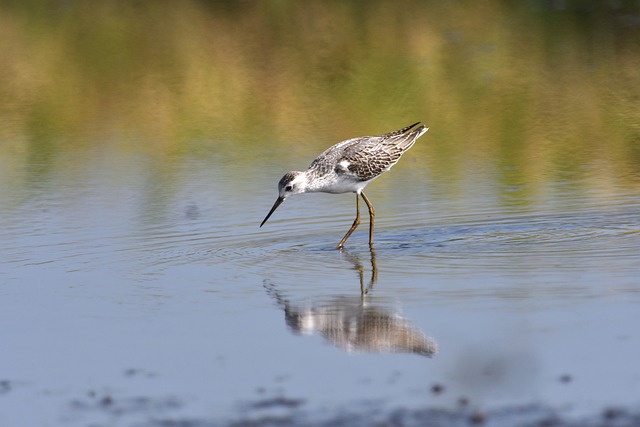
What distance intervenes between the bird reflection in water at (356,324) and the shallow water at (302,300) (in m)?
0.02

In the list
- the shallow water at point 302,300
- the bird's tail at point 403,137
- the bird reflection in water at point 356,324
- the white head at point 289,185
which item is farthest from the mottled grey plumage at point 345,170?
the bird reflection in water at point 356,324

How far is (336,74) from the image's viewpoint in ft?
66.5

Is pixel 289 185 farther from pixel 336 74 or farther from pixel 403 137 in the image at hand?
pixel 336 74

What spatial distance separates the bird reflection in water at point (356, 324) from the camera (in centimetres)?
774

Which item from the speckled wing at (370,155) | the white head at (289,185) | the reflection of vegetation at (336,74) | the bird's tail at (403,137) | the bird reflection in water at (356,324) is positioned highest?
the reflection of vegetation at (336,74)

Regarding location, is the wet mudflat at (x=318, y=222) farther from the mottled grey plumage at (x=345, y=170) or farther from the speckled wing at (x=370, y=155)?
the speckled wing at (x=370, y=155)

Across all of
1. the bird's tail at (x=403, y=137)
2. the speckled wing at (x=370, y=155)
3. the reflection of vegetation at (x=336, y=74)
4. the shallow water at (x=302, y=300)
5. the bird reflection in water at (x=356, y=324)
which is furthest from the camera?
the reflection of vegetation at (x=336, y=74)

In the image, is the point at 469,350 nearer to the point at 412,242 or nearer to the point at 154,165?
the point at 412,242

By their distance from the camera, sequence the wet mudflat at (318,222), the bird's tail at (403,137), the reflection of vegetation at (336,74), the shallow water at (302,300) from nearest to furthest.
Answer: the shallow water at (302,300), the wet mudflat at (318,222), the bird's tail at (403,137), the reflection of vegetation at (336,74)

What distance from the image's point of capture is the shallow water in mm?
6844

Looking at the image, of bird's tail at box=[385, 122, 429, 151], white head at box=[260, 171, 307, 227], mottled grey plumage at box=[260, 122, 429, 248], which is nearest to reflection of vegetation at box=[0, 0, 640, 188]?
bird's tail at box=[385, 122, 429, 151]

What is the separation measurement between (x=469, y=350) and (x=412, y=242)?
3.66m

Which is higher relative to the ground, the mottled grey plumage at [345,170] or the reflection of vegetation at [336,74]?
the reflection of vegetation at [336,74]

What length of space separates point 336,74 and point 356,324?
12.3m
